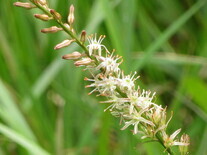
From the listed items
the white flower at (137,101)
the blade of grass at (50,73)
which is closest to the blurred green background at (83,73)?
the blade of grass at (50,73)

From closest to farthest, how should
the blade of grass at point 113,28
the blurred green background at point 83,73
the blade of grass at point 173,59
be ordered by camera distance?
1. the blade of grass at point 113,28
2. the blurred green background at point 83,73
3. the blade of grass at point 173,59

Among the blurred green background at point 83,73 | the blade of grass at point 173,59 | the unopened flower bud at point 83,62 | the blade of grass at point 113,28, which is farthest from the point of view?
the blade of grass at point 173,59

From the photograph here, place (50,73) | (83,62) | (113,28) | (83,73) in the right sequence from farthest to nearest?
1. (83,73)
2. (50,73)
3. (113,28)
4. (83,62)

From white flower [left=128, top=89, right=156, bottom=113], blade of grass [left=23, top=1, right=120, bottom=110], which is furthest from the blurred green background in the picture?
white flower [left=128, top=89, right=156, bottom=113]

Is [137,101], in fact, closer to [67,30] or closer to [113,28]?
[67,30]

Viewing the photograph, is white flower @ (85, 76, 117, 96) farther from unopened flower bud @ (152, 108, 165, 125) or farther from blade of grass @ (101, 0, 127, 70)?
blade of grass @ (101, 0, 127, 70)

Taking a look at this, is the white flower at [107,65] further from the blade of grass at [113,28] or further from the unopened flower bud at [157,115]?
the blade of grass at [113,28]

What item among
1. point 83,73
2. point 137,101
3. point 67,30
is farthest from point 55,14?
point 83,73

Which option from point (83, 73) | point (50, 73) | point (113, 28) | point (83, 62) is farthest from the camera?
point (83, 73)

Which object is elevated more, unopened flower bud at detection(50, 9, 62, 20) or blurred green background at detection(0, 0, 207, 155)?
unopened flower bud at detection(50, 9, 62, 20)
